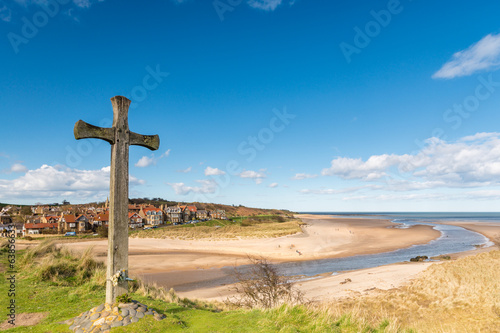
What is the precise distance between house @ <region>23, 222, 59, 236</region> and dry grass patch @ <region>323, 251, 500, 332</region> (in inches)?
2194

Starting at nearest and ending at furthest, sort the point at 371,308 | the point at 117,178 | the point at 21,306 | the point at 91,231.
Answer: the point at 117,178 → the point at 21,306 → the point at 371,308 → the point at 91,231

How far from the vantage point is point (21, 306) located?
294 inches

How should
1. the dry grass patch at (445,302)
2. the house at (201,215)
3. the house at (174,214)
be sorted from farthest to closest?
the house at (201,215) → the house at (174,214) → the dry grass patch at (445,302)

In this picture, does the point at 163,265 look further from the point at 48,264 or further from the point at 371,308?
the point at 371,308

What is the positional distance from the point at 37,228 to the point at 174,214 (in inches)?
1289

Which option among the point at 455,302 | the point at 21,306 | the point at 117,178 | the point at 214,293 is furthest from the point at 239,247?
the point at 117,178

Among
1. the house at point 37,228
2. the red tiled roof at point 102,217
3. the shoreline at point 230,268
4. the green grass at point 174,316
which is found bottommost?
the shoreline at point 230,268

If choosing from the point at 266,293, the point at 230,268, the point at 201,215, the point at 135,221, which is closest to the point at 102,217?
the point at 135,221

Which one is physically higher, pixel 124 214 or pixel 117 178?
pixel 117 178

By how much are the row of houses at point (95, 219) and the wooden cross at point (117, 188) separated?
56.2 m

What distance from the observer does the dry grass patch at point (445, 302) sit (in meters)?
10.8

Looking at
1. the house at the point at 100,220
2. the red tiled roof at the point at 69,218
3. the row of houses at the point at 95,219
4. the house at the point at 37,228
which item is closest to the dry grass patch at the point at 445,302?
the house at the point at 37,228

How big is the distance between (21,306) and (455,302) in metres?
16.9

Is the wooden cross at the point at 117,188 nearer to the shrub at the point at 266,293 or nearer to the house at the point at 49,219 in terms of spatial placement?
the shrub at the point at 266,293
